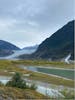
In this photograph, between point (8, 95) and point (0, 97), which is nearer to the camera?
point (0, 97)

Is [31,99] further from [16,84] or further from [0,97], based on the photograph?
[16,84]

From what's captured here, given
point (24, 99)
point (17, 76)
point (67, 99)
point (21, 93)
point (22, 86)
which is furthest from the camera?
point (17, 76)

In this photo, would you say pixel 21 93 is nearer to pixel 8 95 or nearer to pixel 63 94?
pixel 8 95

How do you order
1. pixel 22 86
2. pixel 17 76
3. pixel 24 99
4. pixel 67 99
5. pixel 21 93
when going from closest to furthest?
pixel 67 99 < pixel 24 99 < pixel 21 93 < pixel 22 86 < pixel 17 76

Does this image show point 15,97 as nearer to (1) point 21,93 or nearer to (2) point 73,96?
(1) point 21,93

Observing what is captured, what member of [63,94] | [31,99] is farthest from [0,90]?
[63,94]

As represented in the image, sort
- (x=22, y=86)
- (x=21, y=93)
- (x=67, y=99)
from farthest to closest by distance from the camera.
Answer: (x=22, y=86) < (x=21, y=93) < (x=67, y=99)

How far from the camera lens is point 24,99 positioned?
9867mm

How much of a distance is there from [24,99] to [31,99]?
313mm

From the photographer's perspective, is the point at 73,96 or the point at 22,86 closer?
the point at 73,96

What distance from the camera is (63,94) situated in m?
10.0

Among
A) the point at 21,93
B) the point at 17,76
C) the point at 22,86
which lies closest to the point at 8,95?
the point at 21,93

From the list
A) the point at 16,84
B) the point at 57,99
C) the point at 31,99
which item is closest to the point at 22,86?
the point at 16,84

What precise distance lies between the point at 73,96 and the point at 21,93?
2.02 metres
